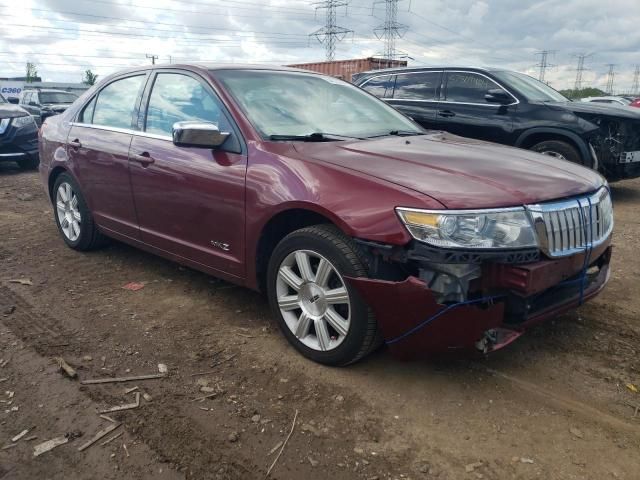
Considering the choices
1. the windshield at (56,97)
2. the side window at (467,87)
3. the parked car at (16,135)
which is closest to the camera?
the side window at (467,87)

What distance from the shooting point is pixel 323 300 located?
120 inches

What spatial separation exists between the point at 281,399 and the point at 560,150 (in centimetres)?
576

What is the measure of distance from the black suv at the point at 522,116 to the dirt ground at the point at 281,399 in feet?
11.7

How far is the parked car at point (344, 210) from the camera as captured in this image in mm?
2609

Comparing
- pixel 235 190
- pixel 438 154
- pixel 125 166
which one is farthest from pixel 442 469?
pixel 125 166

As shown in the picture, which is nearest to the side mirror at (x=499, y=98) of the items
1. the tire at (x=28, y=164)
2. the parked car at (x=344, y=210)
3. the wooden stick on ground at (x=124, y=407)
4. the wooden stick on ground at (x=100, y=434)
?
the parked car at (x=344, y=210)

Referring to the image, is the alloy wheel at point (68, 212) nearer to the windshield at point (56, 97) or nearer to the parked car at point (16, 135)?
the parked car at point (16, 135)

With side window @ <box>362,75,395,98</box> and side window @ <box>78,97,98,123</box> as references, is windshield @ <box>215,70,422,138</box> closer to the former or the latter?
side window @ <box>78,97,98,123</box>

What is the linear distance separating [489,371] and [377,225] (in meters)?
1.09

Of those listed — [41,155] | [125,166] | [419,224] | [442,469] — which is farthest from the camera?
[41,155]

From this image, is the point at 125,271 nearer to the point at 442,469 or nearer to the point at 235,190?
the point at 235,190

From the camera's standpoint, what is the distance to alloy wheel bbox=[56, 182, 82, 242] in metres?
5.14

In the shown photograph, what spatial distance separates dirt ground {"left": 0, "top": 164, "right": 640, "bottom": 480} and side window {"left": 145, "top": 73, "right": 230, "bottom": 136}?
1.27 m

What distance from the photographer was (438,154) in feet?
10.7
